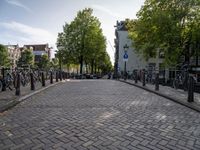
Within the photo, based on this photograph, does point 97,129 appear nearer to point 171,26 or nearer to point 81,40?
point 171,26

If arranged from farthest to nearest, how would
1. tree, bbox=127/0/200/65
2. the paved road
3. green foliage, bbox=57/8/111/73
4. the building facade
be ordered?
the building facade, green foliage, bbox=57/8/111/73, tree, bbox=127/0/200/65, the paved road

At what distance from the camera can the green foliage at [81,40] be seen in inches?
1750

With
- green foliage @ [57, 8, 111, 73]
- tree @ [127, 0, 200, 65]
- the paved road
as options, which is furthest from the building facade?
the paved road

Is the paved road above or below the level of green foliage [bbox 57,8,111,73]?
below

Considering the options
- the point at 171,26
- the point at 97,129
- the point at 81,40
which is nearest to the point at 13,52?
the point at 81,40

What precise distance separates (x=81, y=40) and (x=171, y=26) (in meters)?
21.2

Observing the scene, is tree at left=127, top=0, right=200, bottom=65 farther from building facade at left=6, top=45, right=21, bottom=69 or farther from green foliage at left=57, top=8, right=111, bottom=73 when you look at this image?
building facade at left=6, top=45, right=21, bottom=69

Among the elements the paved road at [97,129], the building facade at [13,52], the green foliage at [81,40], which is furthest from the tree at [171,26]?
the building facade at [13,52]

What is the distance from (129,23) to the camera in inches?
1458

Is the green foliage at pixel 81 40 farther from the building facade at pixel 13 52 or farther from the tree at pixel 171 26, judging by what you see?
the building facade at pixel 13 52

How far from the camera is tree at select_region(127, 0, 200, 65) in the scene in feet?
88.1

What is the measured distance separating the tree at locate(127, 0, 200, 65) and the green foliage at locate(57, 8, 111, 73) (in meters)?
14.8

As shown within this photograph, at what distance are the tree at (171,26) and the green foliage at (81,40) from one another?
48.4 feet

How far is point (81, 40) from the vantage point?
4488cm
